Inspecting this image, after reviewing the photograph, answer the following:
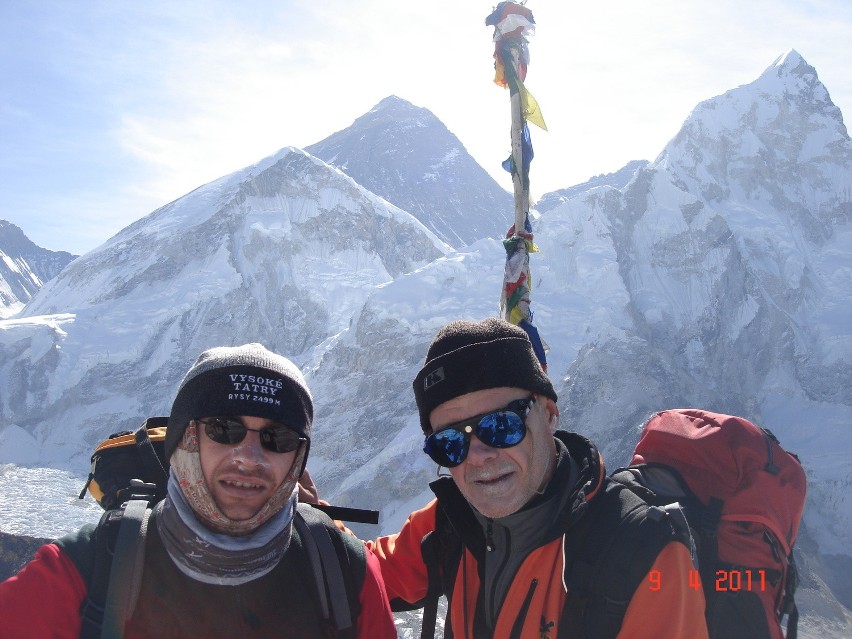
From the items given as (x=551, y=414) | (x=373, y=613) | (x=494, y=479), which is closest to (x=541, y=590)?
(x=494, y=479)

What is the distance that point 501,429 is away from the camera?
11.0ft

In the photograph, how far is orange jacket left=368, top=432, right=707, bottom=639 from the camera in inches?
108

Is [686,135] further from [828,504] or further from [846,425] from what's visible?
[828,504]

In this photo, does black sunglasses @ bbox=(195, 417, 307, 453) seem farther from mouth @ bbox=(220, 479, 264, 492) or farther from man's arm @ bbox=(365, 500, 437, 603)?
man's arm @ bbox=(365, 500, 437, 603)

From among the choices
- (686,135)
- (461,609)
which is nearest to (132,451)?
(461,609)

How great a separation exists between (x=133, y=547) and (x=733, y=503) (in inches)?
113

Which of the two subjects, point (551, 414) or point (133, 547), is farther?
point (551, 414)

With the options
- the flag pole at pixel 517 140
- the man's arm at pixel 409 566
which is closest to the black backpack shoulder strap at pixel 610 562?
the man's arm at pixel 409 566

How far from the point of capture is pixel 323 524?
3.24 m

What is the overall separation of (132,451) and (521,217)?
4.37 metres

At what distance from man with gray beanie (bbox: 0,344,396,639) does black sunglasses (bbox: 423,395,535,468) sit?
613 mm

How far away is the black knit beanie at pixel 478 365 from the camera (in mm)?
3432

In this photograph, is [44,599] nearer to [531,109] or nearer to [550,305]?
[531,109]

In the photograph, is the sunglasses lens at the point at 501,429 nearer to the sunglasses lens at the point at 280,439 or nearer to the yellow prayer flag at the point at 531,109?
the sunglasses lens at the point at 280,439
